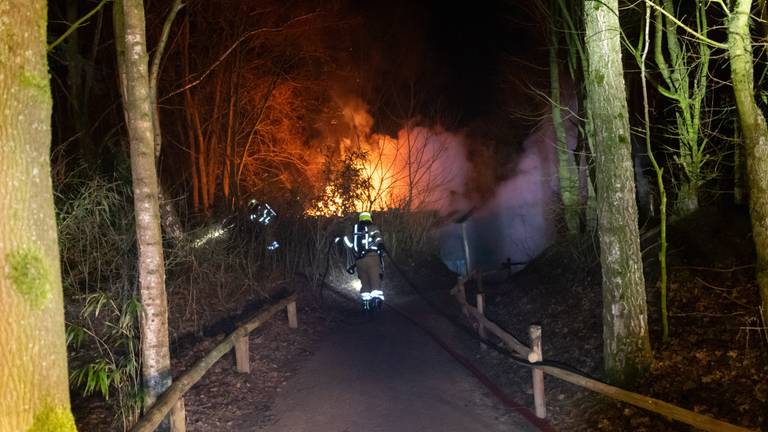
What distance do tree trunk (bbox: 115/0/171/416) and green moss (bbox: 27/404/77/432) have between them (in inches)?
105

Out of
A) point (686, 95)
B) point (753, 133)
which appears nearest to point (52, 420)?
point (753, 133)

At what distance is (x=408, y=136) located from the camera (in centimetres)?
2456

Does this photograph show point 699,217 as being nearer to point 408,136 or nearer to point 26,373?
point 26,373

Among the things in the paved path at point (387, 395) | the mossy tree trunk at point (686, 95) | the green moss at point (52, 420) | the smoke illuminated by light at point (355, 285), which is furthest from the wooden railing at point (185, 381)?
the smoke illuminated by light at point (355, 285)

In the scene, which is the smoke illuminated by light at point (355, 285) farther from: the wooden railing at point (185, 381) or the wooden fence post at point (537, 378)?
the wooden fence post at point (537, 378)

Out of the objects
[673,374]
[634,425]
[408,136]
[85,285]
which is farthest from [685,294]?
[408,136]

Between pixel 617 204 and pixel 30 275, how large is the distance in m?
5.69

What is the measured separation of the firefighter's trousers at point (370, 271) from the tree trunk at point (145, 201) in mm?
6610

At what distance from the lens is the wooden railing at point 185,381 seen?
519 centimetres

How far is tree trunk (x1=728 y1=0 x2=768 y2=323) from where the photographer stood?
19.4ft

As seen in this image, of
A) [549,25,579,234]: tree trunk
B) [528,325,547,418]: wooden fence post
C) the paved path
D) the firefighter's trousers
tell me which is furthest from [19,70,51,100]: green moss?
[549,25,579,234]: tree trunk

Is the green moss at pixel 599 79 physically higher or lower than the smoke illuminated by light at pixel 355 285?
higher

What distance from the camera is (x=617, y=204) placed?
6.65 metres

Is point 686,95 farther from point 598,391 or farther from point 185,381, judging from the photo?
point 185,381
